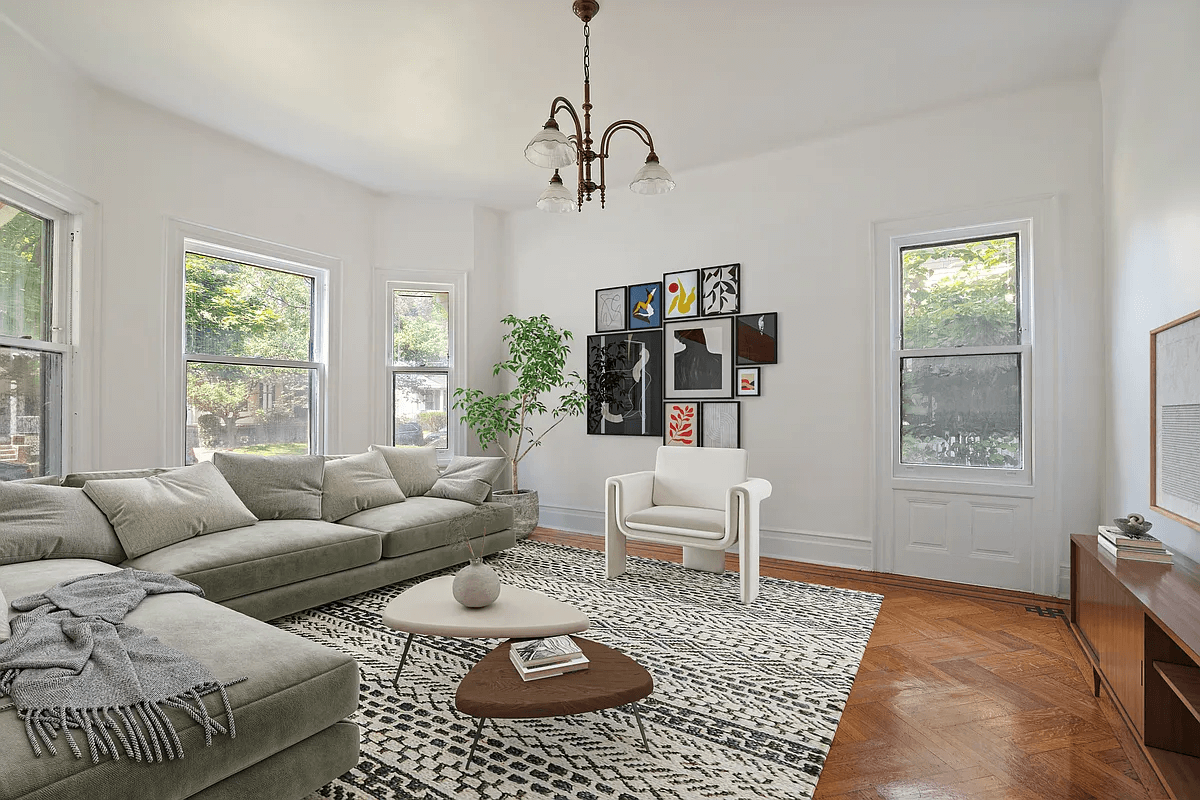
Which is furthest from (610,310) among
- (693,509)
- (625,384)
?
(693,509)

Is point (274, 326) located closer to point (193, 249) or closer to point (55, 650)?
point (193, 249)

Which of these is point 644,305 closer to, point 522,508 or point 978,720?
point 522,508

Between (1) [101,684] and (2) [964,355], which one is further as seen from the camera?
(2) [964,355]

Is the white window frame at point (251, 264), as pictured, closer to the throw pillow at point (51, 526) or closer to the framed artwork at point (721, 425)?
the throw pillow at point (51, 526)

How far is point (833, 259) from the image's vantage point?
14.4 ft

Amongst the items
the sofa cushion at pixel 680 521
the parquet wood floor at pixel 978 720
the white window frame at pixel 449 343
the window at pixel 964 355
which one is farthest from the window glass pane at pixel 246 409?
the window at pixel 964 355

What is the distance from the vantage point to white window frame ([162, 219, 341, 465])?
4148 millimetres

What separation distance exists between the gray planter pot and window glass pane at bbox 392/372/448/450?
938 millimetres

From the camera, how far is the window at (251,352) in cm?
439

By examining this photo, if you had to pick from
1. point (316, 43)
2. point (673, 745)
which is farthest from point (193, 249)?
point (673, 745)

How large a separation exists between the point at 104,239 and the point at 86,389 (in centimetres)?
89

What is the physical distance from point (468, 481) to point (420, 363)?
1.64 m

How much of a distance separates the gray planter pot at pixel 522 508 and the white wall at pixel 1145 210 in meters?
3.79

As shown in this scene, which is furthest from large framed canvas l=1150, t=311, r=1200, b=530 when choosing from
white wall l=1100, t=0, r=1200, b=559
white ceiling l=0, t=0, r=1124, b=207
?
white ceiling l=0, t=0, r=1124, b=207
